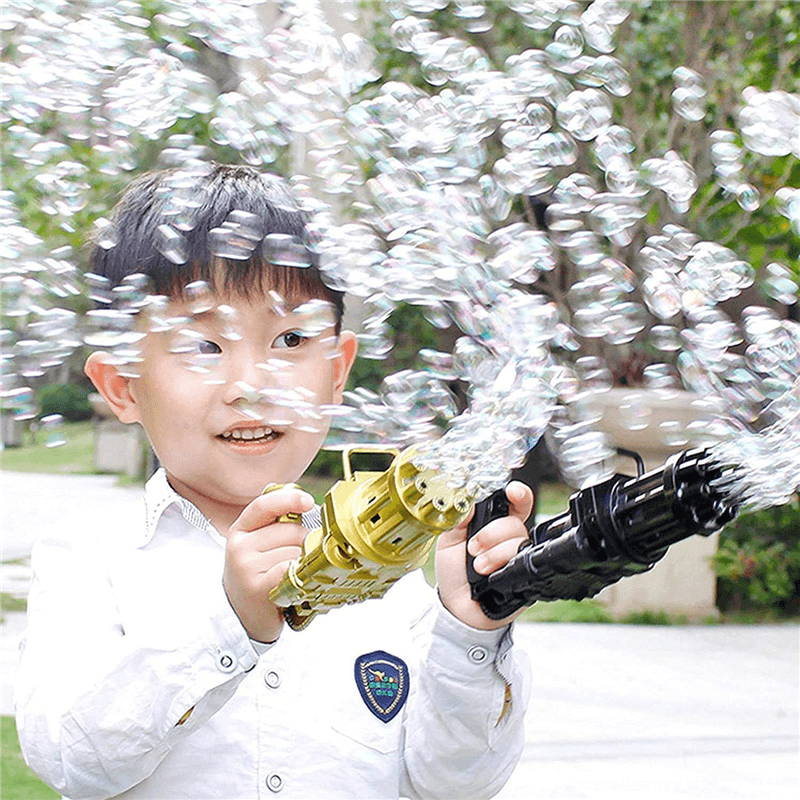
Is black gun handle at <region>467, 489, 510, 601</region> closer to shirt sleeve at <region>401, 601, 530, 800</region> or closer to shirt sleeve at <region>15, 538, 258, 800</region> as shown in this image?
shirt sleeve at <region>401, 601, 530, 800</region>

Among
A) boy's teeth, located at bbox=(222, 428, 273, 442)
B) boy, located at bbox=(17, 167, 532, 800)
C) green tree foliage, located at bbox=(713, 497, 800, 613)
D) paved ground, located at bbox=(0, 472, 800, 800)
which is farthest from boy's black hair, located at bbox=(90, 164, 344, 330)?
green tree foliage, located at bbox=(713, 497, 800, 613)

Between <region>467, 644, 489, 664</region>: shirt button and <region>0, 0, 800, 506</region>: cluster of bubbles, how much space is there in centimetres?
17

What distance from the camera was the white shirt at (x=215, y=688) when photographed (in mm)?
1094

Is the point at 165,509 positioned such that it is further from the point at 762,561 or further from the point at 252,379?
the point at 762,561

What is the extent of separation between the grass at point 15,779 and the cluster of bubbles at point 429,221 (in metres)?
1.54

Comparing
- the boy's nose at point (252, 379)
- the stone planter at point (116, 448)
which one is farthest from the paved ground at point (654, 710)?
the stone planter at point (116, 448)

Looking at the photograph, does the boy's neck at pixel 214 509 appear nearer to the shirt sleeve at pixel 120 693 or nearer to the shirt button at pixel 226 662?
the shirt sleeve at pixel 120 693

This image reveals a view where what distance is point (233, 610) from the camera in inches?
41.2

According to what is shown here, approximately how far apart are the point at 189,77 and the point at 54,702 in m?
0.68

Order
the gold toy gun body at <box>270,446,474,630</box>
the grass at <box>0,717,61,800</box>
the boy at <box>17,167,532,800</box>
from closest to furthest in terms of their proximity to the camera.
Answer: the gold toy gun body at <box>270,446,474,630</box> → the boy at <box>17,167,532,800</box> → the grass at <box>0,717,61,800</box>

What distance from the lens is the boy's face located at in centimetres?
111

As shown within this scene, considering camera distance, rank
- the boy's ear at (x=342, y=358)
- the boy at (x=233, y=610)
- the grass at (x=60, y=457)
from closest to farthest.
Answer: the boy at (x=233, y=610)
the boy's ear at (x=342, y=358)
the grass at (x=60, y=457)

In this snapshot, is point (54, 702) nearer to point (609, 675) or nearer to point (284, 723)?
point (284, 723)

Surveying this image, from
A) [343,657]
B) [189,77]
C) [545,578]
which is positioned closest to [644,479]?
[545,578]
